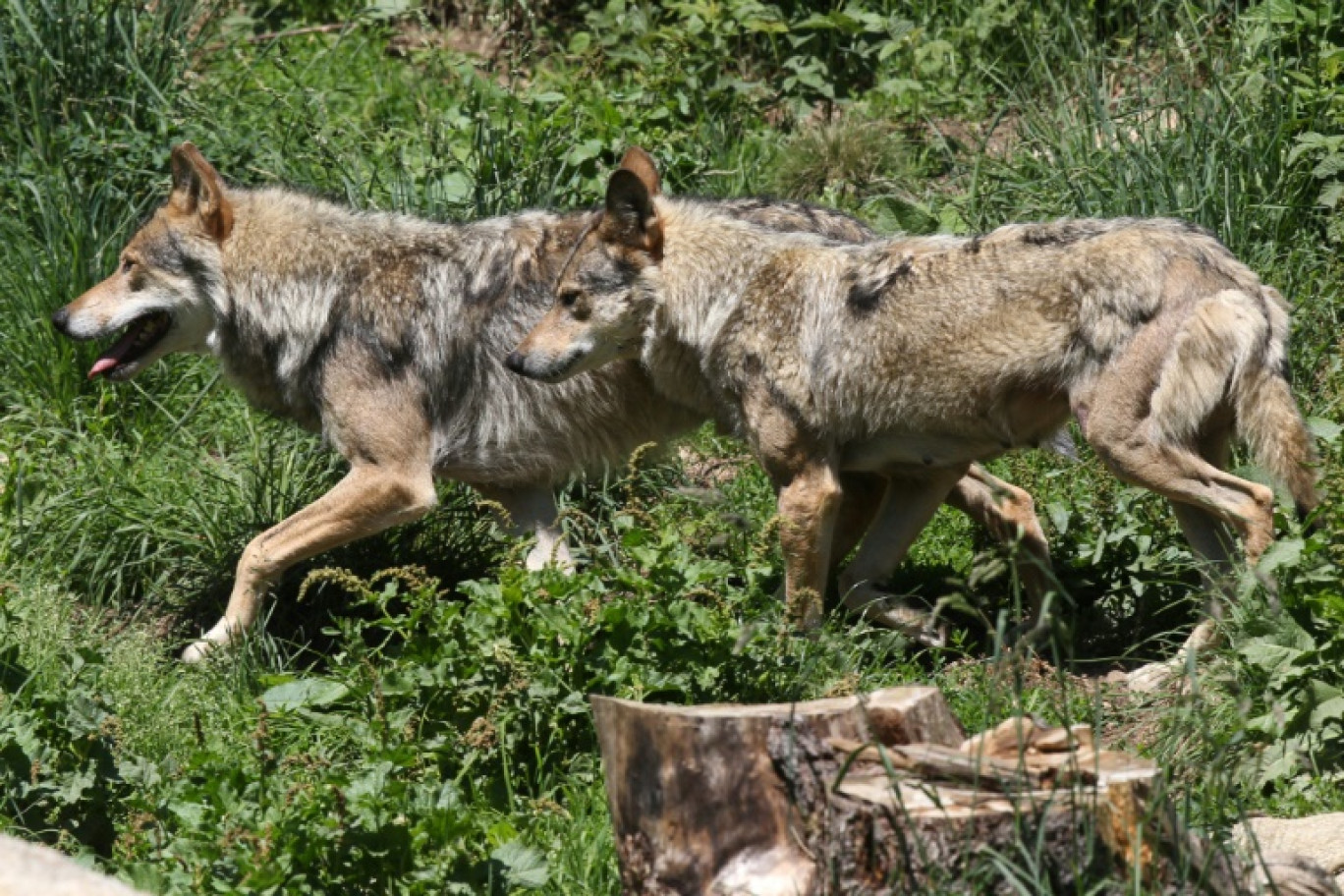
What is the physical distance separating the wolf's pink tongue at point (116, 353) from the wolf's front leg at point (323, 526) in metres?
0.99

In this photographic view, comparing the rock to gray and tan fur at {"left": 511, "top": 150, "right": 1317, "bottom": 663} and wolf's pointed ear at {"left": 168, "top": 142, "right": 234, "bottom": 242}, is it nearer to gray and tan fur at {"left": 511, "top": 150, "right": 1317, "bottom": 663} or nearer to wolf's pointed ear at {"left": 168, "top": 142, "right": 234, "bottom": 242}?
gray and tan fur at {"left": 511, "top": 150, "right": 1317, "bottom": 663}

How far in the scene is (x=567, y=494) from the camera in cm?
712

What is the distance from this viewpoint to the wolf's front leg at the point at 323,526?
6348 mm

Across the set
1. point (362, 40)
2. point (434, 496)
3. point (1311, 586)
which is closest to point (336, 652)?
point (434, 496)

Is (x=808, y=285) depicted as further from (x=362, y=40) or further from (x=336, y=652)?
(x=362, y=40)

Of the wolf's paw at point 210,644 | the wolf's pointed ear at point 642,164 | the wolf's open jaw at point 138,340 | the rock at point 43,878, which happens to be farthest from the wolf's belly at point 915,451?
the rock at point 43,878

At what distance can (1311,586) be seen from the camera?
4.96m

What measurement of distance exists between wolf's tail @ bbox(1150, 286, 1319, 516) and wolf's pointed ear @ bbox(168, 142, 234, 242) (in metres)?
3.58

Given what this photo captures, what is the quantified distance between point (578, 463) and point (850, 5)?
13.4 ft

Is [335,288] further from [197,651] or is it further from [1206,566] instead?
[1206,566]

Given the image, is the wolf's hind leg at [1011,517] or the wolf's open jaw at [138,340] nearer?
the wolf's hind leg at [1011,517]

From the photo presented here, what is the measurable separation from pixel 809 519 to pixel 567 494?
1.46 metres

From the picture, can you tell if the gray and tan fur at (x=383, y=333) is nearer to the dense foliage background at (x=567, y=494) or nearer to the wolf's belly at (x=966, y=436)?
the dense foliage background at (x=567, y=494)

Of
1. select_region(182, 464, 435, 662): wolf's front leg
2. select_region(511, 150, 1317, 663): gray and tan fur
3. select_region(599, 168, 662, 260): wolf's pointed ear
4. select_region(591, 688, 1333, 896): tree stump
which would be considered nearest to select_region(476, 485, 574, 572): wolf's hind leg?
select_region(182, 464, 435, 662): wolf's front leg
